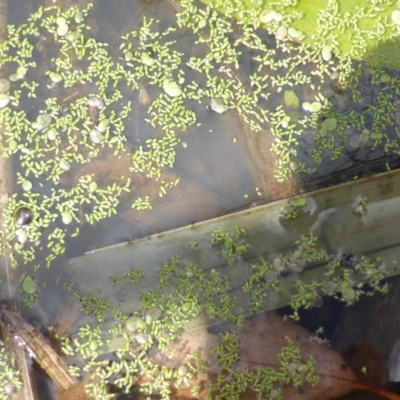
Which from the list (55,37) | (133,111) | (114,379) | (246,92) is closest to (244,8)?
(246,92)

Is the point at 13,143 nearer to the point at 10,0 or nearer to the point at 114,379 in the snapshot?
the point at 10,0

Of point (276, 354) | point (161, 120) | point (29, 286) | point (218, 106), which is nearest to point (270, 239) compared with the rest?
point (276, 354)

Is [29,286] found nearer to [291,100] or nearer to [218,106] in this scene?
[218,106]

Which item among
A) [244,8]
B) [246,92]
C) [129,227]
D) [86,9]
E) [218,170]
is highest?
[86,9]

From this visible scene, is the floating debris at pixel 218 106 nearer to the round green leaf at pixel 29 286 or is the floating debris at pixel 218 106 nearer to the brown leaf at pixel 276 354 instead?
the brown leaf at pixel 276 354

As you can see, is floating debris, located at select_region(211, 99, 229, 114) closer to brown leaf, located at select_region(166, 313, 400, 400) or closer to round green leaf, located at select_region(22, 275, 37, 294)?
brown leaf, located at select_region(166, 313, 400, 400)

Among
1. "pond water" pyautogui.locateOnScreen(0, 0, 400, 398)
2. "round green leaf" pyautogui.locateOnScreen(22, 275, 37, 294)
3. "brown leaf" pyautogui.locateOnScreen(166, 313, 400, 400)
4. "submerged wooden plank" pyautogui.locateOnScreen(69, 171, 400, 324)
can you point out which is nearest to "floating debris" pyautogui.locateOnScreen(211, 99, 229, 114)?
"pond water" pyautogui.locateOnScreen(0, 0, 400, 398)
